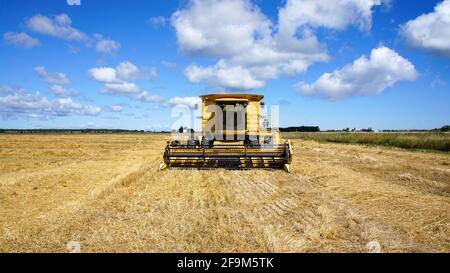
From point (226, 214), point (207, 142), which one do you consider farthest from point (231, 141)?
point (226, 214)

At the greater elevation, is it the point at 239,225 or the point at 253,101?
the point at 253,101

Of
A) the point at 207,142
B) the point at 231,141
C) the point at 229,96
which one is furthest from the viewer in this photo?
the point at 229,96

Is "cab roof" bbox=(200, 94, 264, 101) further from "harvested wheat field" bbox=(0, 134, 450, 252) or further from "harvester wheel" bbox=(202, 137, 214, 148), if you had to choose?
"harvested wheat field" bbox=(0, 134, 450, 252)

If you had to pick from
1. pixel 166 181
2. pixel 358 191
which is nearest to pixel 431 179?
pixel 358 191

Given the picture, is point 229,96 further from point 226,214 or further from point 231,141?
point 226,214

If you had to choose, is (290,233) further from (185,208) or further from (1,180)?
(1,180)

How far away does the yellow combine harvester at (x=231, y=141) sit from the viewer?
14648 millimetres

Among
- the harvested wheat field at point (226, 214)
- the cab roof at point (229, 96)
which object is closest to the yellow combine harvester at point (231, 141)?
the cab roof at point (229, 96)

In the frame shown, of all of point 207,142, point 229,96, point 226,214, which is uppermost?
point 229,96

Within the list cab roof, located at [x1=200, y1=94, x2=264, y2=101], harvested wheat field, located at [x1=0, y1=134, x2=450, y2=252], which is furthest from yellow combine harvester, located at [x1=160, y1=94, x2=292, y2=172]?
harvested wheat field, located at [x1=0, y1=134, x2=450, y2=252]

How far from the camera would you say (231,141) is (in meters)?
16.5
